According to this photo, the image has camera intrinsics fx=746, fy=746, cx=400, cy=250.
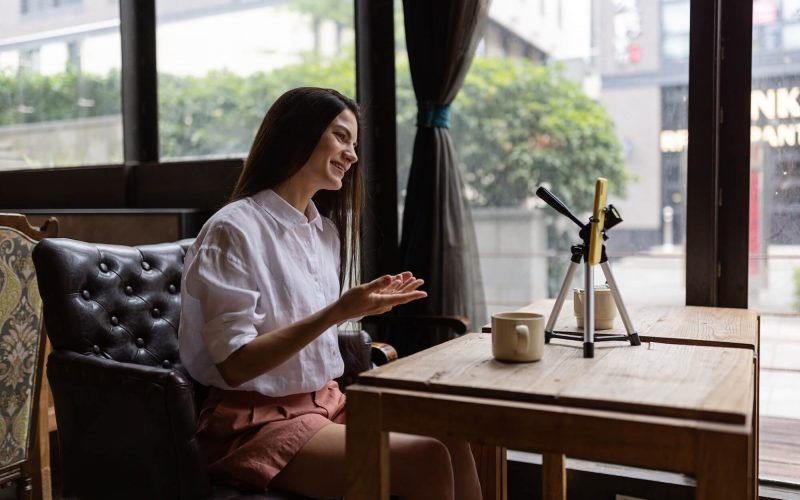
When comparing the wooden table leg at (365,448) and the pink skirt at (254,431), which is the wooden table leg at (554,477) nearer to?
the pink skirt at (254,431)

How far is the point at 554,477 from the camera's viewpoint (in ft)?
6.02

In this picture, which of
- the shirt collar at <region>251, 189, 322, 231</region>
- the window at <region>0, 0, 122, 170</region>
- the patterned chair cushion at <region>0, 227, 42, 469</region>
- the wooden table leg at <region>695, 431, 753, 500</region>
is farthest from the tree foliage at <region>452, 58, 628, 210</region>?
the window at <region>0, 0, 122, 170</region>

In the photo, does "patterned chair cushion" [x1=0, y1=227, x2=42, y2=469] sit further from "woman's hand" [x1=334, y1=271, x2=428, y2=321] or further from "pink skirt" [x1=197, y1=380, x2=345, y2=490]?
"woman's hand" [x1=334, y1=271, x2=428, y2=321]

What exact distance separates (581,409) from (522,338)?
0.79ft

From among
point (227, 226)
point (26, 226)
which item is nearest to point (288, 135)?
point (227, 226)

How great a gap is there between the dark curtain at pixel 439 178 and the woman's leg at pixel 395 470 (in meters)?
1.15

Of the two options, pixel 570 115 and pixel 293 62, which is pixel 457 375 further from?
pixel 293 62

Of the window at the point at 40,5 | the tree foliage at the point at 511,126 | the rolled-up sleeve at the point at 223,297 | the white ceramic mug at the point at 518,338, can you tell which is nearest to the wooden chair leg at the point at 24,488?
the rolled-up sleeve at the point at 223,297

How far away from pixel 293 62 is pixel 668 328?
1.95 m

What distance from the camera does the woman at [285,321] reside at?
1366 millimetres

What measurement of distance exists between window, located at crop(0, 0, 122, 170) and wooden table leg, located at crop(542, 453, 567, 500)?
8.19ft

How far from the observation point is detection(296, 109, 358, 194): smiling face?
1.59 metres

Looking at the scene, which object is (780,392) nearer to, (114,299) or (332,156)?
(332,156)

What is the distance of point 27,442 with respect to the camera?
2154 millimetres
